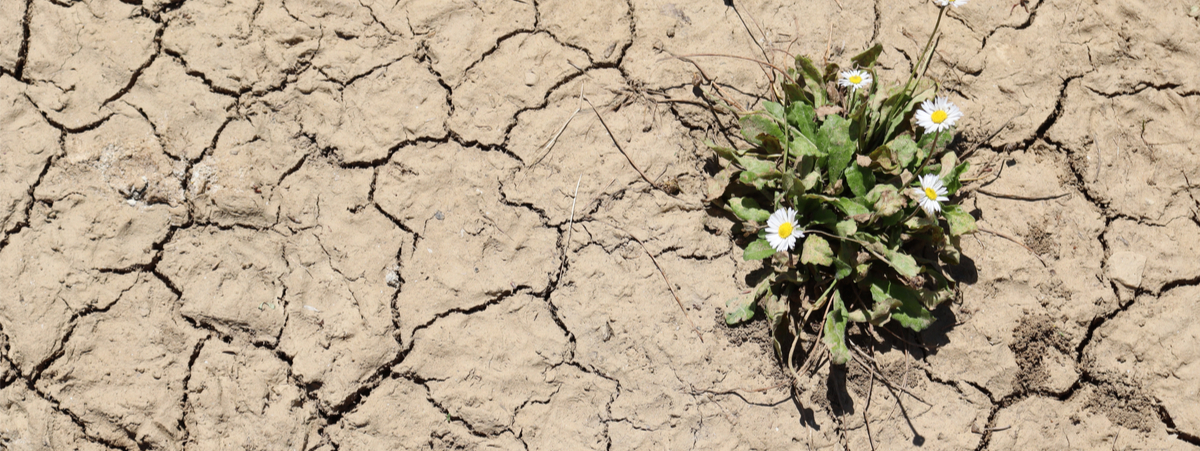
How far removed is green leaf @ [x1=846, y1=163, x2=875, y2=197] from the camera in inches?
108

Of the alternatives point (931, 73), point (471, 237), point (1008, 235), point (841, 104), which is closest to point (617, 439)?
point (471, 237)

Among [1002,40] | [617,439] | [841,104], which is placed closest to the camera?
[617,439]

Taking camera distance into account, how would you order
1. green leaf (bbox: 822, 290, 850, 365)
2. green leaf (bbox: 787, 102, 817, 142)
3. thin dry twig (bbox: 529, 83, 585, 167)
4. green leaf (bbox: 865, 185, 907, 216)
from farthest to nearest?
thin dry twig (bbox: 529, 83, 585, 167) < green leaf (bbox: 787, 102, 817, 142) < green leaf (bbox: 822, 290, 850, 365) < green leaf (bbox: 865, 185, 907, 216)

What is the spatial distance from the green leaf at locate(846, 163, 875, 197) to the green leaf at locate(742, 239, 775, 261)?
0.39 meters

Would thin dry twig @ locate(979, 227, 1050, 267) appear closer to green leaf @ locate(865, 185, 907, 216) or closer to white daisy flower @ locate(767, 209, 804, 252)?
green leaf @ locate(865, 185, 907, 216)

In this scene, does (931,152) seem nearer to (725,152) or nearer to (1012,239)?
(1012,239)

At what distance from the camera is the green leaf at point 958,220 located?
2.74 metres

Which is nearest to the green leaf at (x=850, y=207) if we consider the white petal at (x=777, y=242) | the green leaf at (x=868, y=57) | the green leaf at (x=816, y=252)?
the green leaf at (x=816, y=252)

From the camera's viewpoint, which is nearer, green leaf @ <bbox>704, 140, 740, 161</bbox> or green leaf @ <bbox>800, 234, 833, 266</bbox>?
green leaf @ <bbox>800, 234, 833, 266</bbox>

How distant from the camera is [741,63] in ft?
10.2

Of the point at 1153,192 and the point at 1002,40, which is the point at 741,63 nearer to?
the point at 1002,40

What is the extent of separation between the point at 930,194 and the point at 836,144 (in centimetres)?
38

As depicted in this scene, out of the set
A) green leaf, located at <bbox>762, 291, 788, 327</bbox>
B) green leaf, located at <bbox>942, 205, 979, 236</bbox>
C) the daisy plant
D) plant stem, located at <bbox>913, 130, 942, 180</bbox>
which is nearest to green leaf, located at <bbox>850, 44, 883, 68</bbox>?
the daisy plant

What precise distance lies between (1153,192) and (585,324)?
8.06 ft
